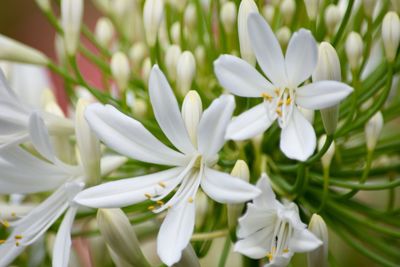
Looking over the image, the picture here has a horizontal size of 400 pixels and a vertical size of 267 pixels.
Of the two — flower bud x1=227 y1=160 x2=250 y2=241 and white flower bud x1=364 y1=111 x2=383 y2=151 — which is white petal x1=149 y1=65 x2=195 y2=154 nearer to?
flower bud x1=227 y1=160 x2=250 y2=241

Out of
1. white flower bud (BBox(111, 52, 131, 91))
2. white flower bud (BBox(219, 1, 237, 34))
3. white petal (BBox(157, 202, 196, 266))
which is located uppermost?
white flower bud (BBox(219, 1, 237, 34))

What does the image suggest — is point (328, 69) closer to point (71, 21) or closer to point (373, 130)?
point (373, 130)

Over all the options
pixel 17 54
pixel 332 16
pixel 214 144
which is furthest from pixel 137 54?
pixel 214 144

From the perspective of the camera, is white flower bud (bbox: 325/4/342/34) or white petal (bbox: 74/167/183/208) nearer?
white petal (bbox: 74/167/183/208)

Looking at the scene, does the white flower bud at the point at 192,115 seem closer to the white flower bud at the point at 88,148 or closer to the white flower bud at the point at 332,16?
the white flower bud at the point at 88,148

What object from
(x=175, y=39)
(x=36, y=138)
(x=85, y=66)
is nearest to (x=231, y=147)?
(x=175, y=39)

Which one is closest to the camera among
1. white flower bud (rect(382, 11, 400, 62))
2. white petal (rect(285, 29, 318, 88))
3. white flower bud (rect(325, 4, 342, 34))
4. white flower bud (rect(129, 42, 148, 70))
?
white petal (rect(285, 29, 318, 88))

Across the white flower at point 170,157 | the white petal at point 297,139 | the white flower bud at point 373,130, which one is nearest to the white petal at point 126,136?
the white flower at point 170,157

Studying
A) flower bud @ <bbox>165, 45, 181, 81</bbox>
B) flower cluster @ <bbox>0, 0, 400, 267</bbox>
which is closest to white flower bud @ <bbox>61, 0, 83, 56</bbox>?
flower cluster @ <bbox>0, 0, 400, 267</bbox>
